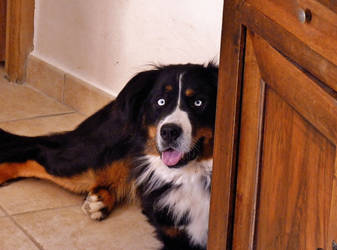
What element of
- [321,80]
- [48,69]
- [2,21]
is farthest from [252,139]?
[2,21]

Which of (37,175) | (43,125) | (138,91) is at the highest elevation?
(138,91)

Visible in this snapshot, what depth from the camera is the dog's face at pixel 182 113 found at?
7.88ft

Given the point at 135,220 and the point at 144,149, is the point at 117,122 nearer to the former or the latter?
the point at 144,149

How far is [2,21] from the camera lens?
4.43 m

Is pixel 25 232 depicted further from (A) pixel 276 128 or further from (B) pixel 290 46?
(B) pixel 290 46

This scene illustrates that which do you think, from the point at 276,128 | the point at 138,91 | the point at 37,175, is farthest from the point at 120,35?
the point at 276,128

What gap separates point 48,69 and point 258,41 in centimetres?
277

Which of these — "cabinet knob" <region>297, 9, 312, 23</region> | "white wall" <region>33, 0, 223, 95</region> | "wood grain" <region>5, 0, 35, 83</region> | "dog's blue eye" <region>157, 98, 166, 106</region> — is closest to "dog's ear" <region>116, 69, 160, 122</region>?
"dog's blue eye" <region>157, 98, 166, 106</region>

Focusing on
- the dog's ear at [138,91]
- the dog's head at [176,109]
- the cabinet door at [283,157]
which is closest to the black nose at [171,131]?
the dog's head at [176,109]

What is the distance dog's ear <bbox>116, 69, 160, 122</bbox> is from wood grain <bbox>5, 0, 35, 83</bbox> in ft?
5.69

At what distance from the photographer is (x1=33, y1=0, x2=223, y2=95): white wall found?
305cm

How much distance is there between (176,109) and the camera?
8.02 ft

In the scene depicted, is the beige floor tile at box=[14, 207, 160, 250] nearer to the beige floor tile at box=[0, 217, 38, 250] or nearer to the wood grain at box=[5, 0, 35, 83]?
the beige floor tile at box=[0, 217, 38, 250]

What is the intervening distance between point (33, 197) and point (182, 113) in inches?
35.1
